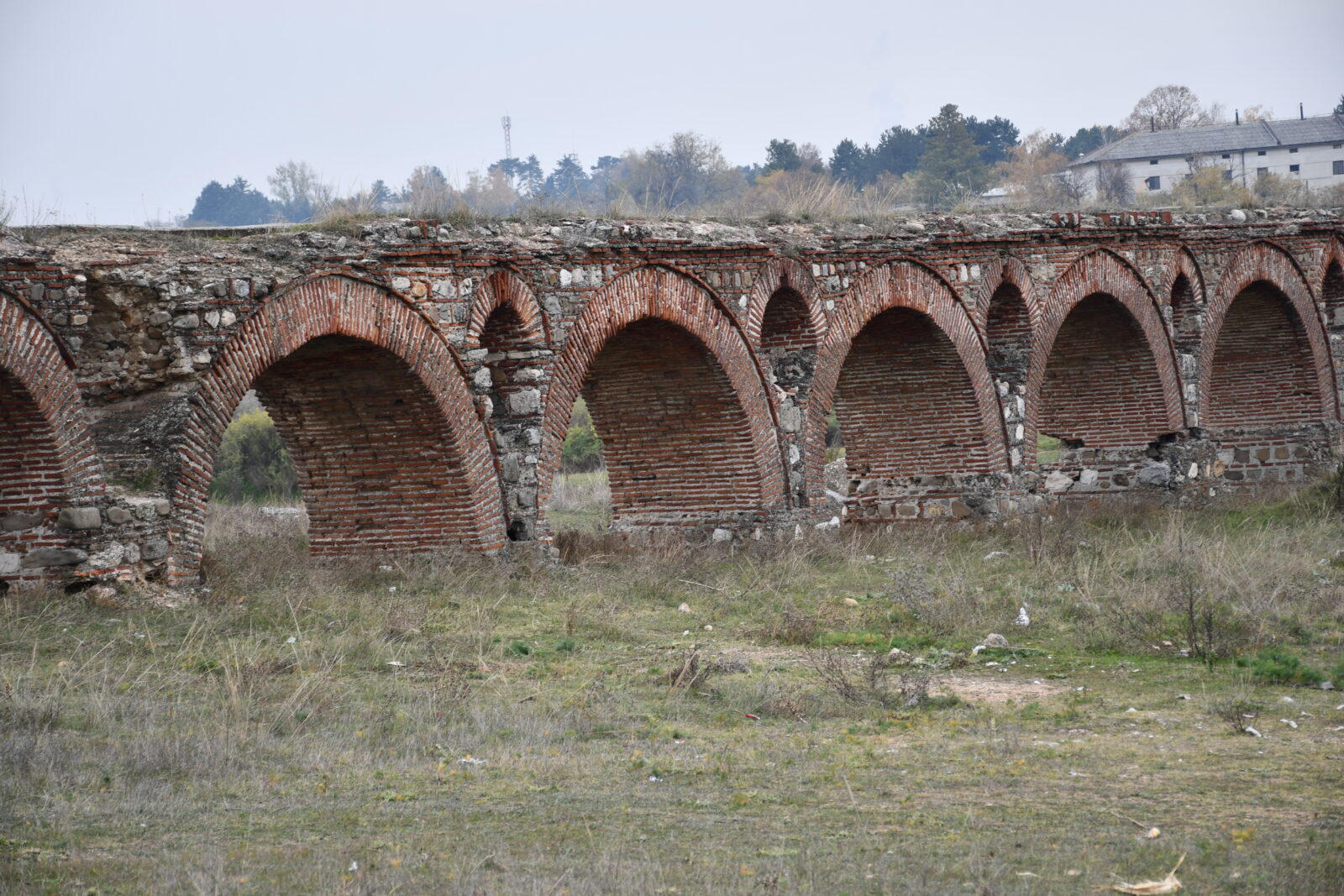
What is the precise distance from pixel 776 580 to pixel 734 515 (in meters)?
2.12

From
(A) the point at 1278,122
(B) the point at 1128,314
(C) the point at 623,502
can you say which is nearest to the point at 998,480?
(B) the point at 1128,314

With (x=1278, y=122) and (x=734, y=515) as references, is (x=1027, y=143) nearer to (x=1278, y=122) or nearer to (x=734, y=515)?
(x=1278, y=122)

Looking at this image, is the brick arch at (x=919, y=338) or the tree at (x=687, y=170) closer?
the brick arch at (x=919, y=338)

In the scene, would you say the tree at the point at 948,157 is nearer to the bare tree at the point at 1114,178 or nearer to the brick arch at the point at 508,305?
the bare tree at the point at 1114,178

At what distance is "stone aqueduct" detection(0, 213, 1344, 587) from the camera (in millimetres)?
9109

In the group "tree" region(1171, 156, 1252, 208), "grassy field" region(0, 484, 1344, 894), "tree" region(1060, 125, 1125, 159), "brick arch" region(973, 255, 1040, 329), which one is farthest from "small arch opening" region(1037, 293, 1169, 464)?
"tree" region(1060, 125, 1125, 159)

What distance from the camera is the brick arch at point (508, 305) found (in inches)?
442

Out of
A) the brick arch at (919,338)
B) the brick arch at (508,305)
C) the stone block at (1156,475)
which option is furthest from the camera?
the stone block at (1156,475)

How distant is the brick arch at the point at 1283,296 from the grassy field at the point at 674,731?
7591 millimetres

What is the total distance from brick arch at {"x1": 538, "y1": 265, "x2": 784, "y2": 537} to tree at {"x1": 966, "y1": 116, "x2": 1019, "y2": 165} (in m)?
48.1

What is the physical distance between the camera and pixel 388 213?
36.3 ft

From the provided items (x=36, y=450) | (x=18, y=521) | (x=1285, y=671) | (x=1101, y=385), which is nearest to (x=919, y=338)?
(x=1101, y=385)

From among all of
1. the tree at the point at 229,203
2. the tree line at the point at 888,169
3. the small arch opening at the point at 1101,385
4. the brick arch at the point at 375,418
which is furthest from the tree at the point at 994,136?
the brick arch at the point at 375,418

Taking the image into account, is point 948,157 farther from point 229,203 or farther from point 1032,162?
point 229,203
